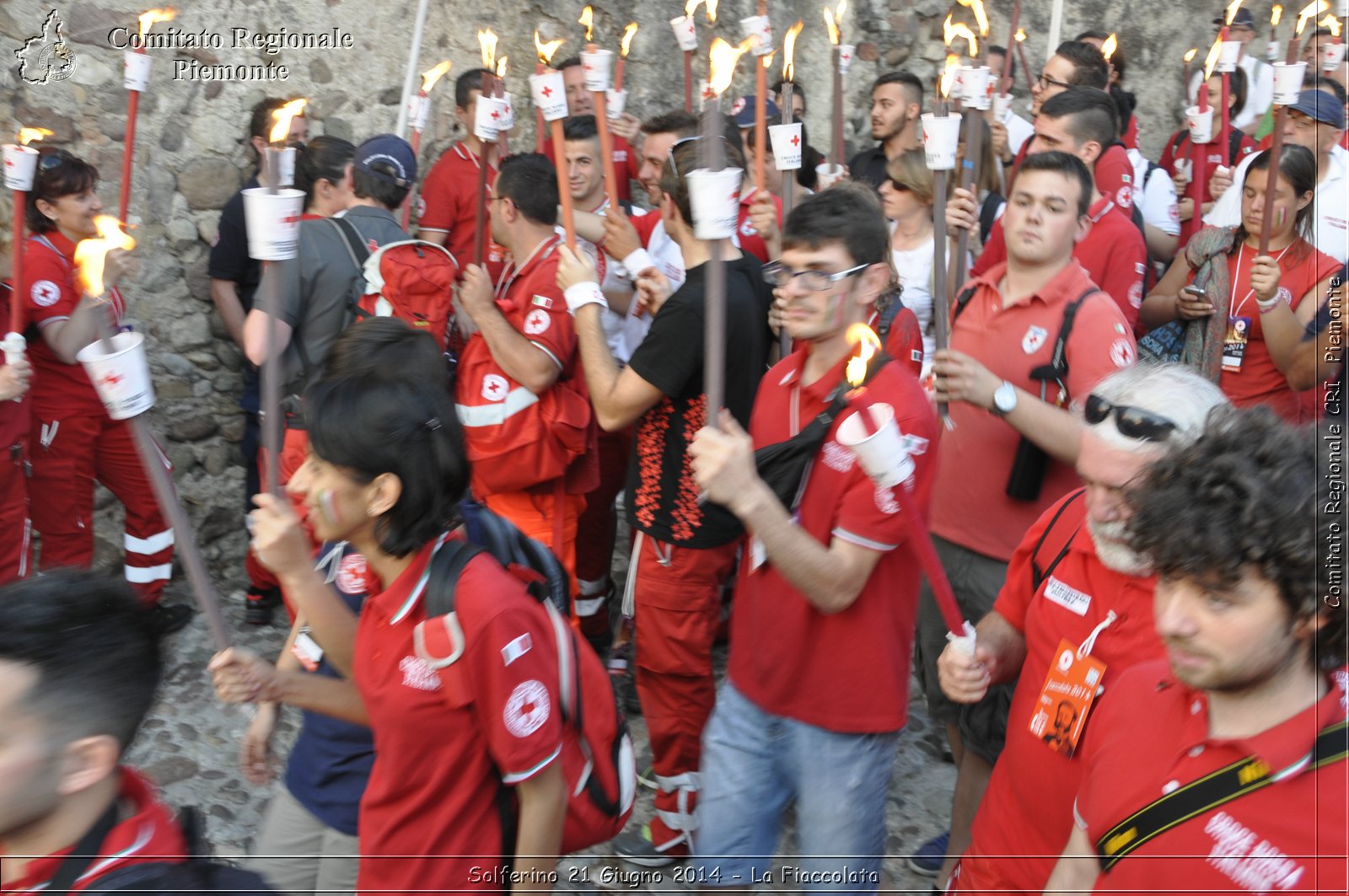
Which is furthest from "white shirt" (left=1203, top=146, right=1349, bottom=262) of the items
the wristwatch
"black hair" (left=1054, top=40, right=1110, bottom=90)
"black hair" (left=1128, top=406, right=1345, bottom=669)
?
"black hair" (left=1128, top=406, right=1345, bottom=669)

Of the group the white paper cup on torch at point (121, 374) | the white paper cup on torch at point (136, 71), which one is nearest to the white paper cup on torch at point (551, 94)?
the white paper cup on torch at point (136, 71)

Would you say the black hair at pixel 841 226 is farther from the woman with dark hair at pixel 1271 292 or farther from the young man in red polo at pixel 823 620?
the woman with dark hair at pixel 1271 292

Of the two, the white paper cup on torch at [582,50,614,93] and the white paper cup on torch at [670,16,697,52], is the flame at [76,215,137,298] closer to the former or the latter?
the white paper cup on torch at [582,50,614,93]

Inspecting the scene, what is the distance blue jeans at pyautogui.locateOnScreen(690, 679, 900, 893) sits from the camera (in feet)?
9.38

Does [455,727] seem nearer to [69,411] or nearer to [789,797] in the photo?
[789,797]

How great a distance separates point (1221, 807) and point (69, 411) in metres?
4.52

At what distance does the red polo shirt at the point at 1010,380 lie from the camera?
3322 mm

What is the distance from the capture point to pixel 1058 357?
336 centimetres

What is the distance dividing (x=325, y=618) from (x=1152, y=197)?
4832mm

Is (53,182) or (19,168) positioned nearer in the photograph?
(19,168)

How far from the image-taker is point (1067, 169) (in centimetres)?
360

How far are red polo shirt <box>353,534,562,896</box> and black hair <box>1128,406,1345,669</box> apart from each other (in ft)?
3.43

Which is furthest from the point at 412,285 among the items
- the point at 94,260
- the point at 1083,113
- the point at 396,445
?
the point at 1083,113

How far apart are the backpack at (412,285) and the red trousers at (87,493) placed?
1285mm
